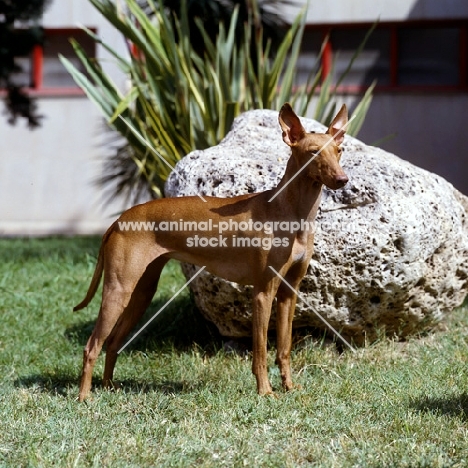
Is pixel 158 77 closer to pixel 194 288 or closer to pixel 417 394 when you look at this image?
pixel 194 288

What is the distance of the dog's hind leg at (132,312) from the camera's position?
4855 millimetres

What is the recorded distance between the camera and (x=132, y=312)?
16.2 ft

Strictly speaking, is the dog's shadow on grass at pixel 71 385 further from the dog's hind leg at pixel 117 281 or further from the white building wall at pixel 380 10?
the white building wall at pixel 380 10

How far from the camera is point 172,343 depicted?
577 cm

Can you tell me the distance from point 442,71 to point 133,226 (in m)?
9.87

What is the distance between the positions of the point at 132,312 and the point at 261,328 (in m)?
0.93

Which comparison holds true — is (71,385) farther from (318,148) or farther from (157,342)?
(318,148)

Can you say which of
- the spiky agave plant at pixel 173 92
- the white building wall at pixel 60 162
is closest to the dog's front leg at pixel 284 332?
the spiky agave plant at pixel 173 92

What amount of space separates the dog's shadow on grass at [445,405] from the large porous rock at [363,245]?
0.89 m

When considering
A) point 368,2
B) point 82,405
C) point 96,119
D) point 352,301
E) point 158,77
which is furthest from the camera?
point 96,119

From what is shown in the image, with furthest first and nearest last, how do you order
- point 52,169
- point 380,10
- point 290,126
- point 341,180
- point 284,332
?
point 52,169 → point 380,10 → point 284,332 → point 290,126 → point 341,180

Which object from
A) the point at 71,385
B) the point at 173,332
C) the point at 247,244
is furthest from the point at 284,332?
the point at 173,332

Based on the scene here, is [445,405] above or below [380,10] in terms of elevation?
below

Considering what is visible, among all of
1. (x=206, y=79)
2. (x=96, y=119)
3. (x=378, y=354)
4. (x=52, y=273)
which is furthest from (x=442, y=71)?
(x=378, y=354)
